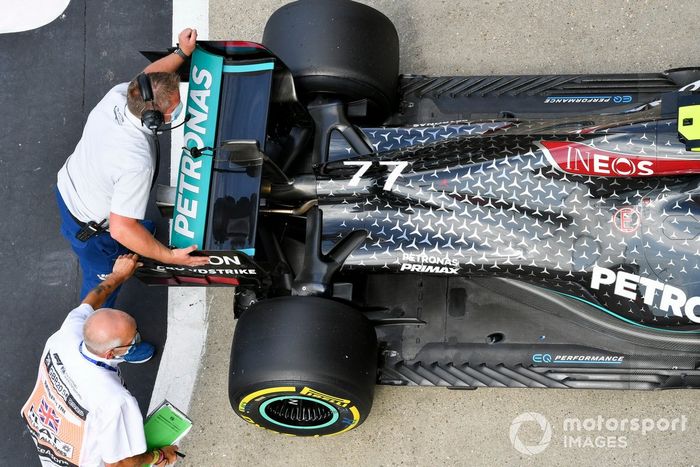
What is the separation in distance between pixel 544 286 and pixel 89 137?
2.36 m

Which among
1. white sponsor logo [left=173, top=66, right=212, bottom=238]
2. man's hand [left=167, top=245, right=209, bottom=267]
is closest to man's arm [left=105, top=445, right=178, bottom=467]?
man's hand [left=167, top=245, right=209, bottom=267]

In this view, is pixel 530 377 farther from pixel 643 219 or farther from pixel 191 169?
pixel 191 169

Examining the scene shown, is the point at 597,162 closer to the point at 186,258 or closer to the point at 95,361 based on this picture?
the point at 186,258

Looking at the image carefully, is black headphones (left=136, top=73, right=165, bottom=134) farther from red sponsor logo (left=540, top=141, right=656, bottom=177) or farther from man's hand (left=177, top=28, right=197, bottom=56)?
red sponsor logo (left=540, top=141, right=656, bottom=177)

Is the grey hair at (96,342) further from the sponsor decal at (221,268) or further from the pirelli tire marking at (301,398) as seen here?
the pirelli tire marking at (301,398)

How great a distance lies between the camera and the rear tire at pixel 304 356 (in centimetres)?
374

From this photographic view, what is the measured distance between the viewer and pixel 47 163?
5.47 metres

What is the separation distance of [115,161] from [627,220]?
2.39 meters

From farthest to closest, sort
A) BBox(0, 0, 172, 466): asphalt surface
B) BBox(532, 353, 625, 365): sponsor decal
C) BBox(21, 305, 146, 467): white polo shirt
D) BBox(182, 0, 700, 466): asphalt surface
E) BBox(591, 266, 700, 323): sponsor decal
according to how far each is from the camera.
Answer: BBox(0, 0, 172, 466): asphalt surface → BBox(182, 0, 700, 466): asphalt surface → BBox(532, 353, 625, 365): sponsor decal → BBox(21, 305, 146, 467): white polo shirt → BBox(591, 266, 700, 323): sponsor decal

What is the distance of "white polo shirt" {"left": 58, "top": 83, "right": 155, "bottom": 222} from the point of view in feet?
12.5

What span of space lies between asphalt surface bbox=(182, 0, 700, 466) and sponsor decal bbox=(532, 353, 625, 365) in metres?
A: 0.53

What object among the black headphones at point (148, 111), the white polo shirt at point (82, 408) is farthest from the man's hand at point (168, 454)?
the black headphones at point (148, 111)

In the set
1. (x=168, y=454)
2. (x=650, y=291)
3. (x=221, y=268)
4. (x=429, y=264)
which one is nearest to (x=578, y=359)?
(x=650, y=291)

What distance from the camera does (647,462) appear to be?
173 inches
